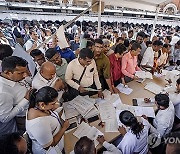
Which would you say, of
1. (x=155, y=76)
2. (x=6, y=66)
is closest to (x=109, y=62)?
(x=155, y=76)

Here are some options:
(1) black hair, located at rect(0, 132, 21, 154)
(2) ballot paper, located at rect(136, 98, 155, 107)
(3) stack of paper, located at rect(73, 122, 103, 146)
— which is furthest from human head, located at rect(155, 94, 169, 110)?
(1) black hair, located at rect(0, 132, 21, 154)

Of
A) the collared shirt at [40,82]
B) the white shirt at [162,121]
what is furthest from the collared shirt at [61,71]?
the white shirt at [162,121]

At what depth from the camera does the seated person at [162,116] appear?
198 centimetres

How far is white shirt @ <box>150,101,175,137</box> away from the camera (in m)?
1.99

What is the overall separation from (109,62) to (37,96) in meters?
1.27

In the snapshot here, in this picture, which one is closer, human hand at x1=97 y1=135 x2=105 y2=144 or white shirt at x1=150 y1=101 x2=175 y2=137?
human hand at x1=97 y1=135 x2=105 y2=144

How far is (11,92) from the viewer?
1.59 m

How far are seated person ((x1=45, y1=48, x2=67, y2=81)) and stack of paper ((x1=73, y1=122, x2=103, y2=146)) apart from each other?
697 millimetres

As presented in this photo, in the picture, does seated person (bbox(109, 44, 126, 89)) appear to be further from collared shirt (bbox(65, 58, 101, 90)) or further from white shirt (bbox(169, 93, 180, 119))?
white shirt (bbox(169, 93, 180, 119))

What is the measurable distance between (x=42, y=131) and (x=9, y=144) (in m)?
0.22

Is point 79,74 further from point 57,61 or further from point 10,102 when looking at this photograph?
point 10,102

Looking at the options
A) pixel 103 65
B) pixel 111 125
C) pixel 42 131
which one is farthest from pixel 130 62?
pixel 42 131

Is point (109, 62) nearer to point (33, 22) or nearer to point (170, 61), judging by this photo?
point (170, 61)

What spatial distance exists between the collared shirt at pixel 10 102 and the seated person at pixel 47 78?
0.52 ft
